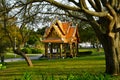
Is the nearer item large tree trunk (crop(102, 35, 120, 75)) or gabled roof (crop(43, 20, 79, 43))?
large tree trunk (crop(102, 35, 120, 75))

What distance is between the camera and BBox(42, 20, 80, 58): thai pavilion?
175ft

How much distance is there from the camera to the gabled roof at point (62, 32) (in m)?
53.2

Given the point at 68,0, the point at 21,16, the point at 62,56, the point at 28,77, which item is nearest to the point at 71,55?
the point at 62,56

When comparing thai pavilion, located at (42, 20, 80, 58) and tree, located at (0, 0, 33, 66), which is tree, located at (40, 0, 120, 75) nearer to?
tree, located at (0, 0, 33, 66)

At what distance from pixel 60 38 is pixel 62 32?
212 cm

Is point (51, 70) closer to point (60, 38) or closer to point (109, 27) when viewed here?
point (109, 27)

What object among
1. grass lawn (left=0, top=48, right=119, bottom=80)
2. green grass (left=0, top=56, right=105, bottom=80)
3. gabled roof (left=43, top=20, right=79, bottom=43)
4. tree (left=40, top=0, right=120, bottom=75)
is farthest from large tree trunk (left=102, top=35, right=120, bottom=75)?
gabled roof (left=43, top=20, right=79, bottom=43)

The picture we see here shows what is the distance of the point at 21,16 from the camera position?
2236 centimetres

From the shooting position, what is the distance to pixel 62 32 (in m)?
55.1

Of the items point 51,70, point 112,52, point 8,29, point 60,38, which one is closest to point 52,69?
point 51,70

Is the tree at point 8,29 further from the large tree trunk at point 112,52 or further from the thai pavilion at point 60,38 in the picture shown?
the thai pavilion at point 60,38

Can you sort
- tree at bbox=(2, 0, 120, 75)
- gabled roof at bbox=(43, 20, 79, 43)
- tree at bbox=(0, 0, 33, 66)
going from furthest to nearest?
gabled roof at bbox=(43, 20, 79, 43)
tree at bbox=(0, 0, 33, 66)
tree at bbox=(2, 0, 120, 75)

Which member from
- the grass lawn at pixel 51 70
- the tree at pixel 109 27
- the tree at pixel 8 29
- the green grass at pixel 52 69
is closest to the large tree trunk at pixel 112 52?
the tree at pixel 109 27

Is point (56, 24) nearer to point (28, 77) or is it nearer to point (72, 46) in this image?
point (72, 46)
